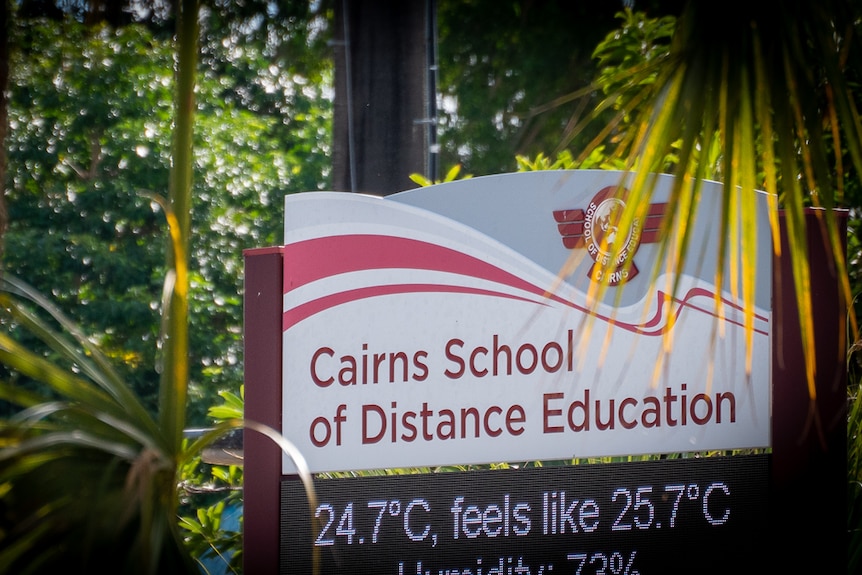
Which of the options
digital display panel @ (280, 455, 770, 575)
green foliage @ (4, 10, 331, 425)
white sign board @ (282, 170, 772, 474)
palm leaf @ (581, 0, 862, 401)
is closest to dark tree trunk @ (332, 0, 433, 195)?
white sign board @ (282, 170, 772, 474)

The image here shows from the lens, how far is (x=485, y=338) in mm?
3688

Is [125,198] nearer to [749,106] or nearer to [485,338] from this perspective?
[485,338]

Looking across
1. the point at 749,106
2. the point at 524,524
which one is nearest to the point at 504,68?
the point at 524,524

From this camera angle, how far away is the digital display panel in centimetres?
349

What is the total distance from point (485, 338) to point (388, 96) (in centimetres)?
207

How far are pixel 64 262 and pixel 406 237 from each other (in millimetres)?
11038

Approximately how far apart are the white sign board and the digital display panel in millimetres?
101

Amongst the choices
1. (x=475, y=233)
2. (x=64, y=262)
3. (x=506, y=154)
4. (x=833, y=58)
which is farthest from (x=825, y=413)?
(x=506, y=154)

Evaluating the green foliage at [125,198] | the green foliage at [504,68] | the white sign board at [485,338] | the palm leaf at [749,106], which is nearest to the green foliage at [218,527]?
the white sign board at [485,338]

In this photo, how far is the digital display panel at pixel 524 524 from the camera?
349 cm

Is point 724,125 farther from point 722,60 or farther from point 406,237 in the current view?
point 406,237

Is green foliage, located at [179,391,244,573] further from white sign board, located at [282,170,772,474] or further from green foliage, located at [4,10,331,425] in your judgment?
green foliage, located at [4,10,331,425]

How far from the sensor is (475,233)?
3752 mm

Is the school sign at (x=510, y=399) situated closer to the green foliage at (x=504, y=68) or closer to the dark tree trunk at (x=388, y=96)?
the dark tree trunk at (x=388, y=96)
